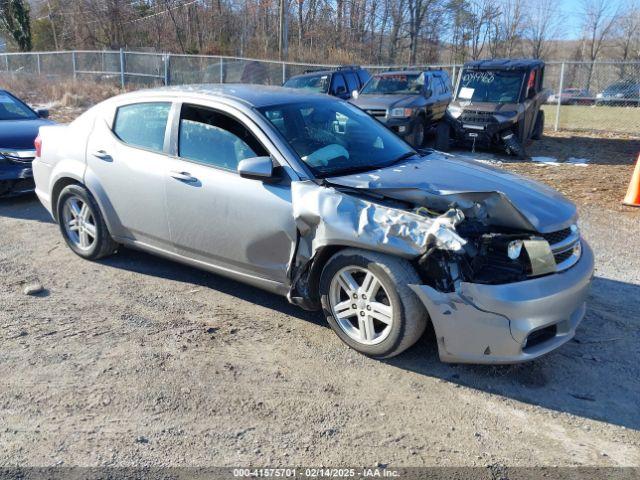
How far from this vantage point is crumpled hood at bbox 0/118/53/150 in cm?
750

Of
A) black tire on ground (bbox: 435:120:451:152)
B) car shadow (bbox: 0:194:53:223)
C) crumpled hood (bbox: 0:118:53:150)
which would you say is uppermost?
crumpled hood (bbox: 0:118:53:150)

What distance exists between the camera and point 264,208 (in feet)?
13.2

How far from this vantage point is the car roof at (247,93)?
14.8 feet

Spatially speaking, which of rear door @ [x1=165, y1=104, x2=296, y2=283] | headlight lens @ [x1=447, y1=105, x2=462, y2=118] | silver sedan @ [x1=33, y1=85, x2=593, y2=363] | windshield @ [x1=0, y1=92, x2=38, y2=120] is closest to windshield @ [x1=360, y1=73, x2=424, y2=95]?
headlight lens @ [x1=447, y1=105, x2=462, y2=118]

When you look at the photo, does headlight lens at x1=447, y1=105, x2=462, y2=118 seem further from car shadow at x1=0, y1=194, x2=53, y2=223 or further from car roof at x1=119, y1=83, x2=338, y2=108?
car shadow at x1=0, y1=194, x2=53, y2=223

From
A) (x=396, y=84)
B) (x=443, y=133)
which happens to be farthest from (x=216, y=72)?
(x=443, y=133)

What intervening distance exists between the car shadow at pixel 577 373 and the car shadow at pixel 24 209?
535cm

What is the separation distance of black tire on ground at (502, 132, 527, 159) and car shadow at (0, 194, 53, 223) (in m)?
8.76

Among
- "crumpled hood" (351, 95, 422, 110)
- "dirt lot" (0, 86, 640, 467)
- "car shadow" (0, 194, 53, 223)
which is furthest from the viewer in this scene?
"crumpled hood" (351, 95, 422, 110)

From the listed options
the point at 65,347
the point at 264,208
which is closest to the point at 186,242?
the point at 264,208

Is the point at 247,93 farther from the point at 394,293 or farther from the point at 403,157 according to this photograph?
the point at 394,293

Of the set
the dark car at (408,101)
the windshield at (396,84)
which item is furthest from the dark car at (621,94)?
the windshield at (396,84)

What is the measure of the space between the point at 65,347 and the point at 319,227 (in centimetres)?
195

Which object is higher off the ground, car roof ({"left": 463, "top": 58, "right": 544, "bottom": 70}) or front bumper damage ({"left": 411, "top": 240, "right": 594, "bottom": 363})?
car roof ({"left": 463, "top": 58, "right": 544, "bottom": 70})
